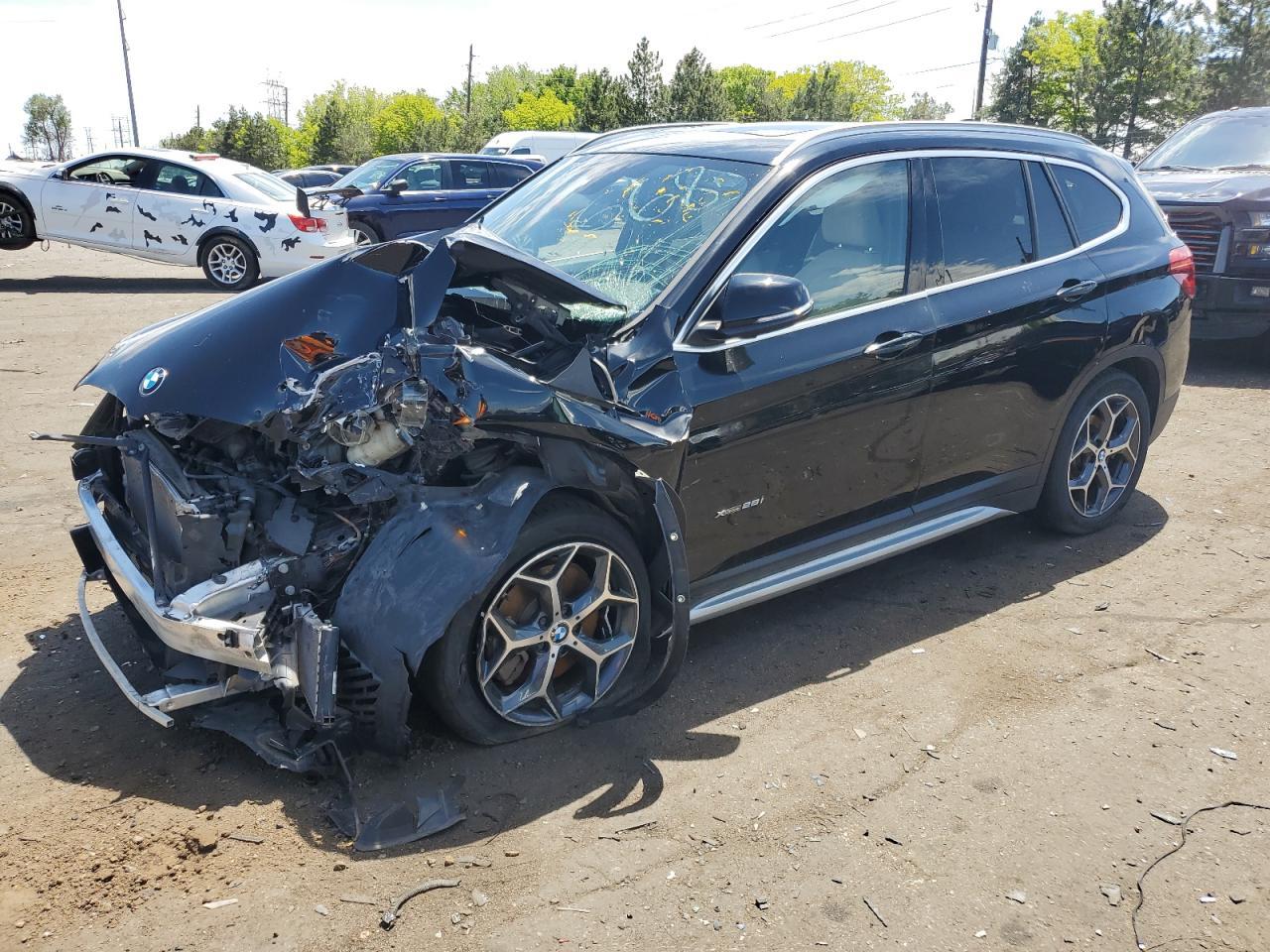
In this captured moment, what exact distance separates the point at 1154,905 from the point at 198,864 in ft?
8.93

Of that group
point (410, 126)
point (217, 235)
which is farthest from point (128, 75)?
point (217, 235)

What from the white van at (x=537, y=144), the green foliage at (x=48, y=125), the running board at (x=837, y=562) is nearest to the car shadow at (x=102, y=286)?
the white van at (x=537, y=144)

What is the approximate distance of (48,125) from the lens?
13812cm

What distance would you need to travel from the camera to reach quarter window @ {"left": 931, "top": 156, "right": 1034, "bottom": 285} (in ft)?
15.1

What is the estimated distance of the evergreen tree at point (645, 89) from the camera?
4069 centimetres

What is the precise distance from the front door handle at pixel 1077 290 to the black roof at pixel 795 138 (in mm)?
701

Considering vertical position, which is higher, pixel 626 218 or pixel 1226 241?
pixel 626 218

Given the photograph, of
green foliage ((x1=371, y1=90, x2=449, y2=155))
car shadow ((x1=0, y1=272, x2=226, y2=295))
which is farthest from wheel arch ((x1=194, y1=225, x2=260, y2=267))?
green foliage ((x1=371, y1=90, x2=449, y2=155))

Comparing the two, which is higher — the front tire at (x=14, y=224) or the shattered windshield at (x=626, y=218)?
the shattered windshield at (x=626, y=218)

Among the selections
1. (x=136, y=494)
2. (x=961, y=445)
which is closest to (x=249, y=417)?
(x=136, y=494)

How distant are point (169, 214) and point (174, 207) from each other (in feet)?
0.37

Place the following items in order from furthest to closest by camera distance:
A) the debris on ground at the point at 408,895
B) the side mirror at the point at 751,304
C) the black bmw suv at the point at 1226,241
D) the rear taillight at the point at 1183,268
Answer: the black bmw suv at the point at 1226,241 < the rear taillight at the point at 1183,268 < the side mirror at the point at 751,304 < the debris on ground at the point at 408,895

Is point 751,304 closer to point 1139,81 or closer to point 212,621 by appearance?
point 212,621

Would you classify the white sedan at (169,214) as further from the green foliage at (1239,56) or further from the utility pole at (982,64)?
the green foliage at (1239,56)
